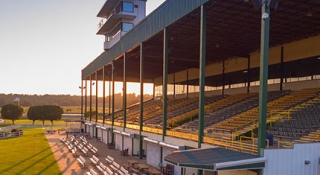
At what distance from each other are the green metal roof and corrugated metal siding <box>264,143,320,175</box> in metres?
0.39

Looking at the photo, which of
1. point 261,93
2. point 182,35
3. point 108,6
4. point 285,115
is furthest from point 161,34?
point 108,6

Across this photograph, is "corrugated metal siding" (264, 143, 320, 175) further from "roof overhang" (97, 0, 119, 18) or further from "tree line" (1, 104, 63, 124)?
"tree line" (1, 104, 63, 124)

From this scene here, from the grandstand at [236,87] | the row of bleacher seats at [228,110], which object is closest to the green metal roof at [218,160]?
the grandstand at [236,87]

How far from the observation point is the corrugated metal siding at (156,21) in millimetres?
21581

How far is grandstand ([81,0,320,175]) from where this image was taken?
44.8 ft

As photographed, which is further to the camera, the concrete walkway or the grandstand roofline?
the concrete walkway

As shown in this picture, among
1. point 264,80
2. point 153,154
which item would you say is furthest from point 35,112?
point 264,80

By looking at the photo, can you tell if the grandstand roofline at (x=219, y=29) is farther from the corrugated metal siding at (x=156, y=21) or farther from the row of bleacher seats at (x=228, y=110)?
the row of bleacher seats at (x=228, y=110)

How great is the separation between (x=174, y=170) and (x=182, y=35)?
40.5ft

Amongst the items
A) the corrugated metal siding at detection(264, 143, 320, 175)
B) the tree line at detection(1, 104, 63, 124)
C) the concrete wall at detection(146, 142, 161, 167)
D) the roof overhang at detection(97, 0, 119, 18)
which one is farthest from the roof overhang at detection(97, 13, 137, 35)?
the tree line at detection(1, 104, 63, 124)

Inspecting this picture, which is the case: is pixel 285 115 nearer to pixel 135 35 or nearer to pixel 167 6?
pixel 167 6

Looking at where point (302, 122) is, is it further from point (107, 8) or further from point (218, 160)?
point (107, 8)

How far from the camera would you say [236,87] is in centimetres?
3662

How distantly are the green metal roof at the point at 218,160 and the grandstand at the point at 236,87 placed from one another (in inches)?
1.6
